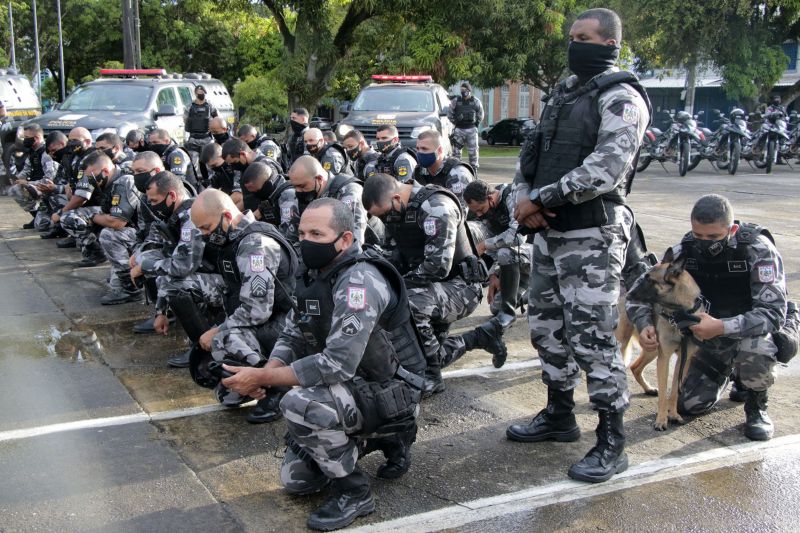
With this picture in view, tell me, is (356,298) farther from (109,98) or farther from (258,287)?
(109,98)

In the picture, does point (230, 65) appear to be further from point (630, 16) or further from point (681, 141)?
point (681, 141)

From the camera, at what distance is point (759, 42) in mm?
26688

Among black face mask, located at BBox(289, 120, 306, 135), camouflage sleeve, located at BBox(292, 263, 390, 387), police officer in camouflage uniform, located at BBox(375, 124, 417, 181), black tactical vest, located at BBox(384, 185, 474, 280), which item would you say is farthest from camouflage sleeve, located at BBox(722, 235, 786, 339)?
black face mask, located at BBox(289, 120, 306, 135)

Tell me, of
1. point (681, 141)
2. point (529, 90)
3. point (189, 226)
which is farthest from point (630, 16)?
point (189, 226)

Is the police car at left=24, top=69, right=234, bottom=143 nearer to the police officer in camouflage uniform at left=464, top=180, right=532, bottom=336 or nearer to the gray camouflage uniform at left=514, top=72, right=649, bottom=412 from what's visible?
the police officer in camouflage uniform at left=464, top=180, right=532, bottom=336

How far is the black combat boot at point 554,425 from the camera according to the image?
4344 millimetres

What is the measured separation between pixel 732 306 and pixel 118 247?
5.51 meters

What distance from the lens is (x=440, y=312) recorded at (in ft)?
17.0

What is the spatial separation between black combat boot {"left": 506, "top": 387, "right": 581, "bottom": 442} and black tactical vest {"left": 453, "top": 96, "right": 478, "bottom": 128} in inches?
474

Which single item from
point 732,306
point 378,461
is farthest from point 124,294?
point 732,306

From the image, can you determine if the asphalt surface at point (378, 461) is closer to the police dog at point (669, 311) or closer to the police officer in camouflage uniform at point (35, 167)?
the police dog at point (669, 311)

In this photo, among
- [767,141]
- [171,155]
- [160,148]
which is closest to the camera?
[171,155]

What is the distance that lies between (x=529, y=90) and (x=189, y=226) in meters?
41.2

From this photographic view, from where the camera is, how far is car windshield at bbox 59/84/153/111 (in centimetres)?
1467
